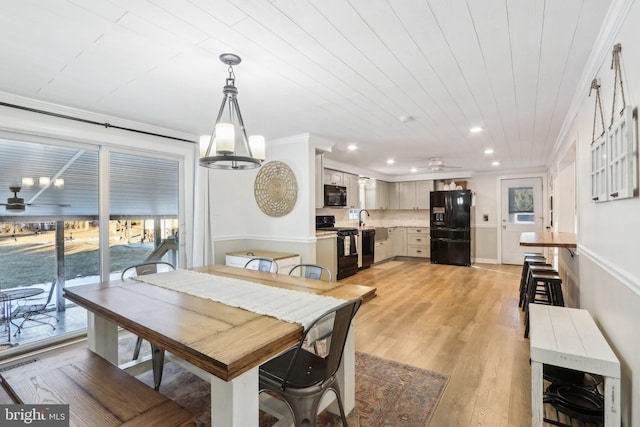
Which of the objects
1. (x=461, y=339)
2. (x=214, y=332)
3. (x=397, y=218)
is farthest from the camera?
(x=397, y=218)

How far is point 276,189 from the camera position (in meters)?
4.45

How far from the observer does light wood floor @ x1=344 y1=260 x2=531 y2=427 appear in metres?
2.04

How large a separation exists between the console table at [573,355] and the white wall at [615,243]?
0.23 feet

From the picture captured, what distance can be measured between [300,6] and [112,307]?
191 cm

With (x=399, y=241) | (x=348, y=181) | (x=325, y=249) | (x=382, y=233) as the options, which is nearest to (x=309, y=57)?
(x=325, y=249)

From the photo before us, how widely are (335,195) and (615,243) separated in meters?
4.62

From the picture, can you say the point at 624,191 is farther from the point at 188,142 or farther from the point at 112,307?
the point at 188,142

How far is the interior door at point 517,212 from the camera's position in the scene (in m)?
7.04

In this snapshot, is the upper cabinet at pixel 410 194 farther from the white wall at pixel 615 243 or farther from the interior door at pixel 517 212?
the white wall at pixel 615 243

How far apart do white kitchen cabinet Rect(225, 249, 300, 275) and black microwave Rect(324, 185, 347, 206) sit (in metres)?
1.89

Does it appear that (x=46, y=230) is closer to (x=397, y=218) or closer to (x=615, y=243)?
(x=615, y=243)

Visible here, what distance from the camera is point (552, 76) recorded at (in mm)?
2357

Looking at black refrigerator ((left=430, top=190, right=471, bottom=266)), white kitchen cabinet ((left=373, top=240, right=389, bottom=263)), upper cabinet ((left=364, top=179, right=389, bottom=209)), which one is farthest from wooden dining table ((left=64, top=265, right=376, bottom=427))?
black refrigerator ((left=430, top=190, right=471, bottom=266))

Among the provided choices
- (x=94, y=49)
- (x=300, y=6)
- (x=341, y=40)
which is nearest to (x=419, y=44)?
(x=341, y=40)
